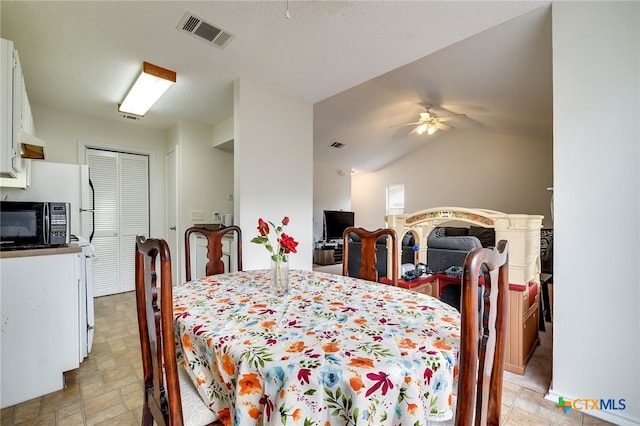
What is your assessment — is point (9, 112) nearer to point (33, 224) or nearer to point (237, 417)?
point (33, 224)

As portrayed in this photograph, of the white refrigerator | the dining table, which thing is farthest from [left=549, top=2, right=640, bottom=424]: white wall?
the white refrigerator

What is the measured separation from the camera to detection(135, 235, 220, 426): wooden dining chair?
2.64 feet

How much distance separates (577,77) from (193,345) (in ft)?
7.82

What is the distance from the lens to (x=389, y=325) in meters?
0.96

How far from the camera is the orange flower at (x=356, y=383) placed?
0.67m

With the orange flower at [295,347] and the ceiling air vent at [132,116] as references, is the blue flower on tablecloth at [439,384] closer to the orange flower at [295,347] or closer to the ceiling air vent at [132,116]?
the orange flower at [295,347]

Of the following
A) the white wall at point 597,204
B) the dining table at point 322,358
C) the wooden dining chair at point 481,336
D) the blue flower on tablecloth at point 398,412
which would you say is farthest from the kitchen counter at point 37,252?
the white wall at point 597,204

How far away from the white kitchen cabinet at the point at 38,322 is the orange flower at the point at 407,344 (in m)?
2.16

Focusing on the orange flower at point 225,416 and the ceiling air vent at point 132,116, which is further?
the ceiling air vent at point 132,116

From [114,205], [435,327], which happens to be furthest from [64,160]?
[435,327]

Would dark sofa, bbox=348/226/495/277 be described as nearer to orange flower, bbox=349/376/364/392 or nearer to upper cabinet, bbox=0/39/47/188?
orange flower, bbox=349/376/364/392

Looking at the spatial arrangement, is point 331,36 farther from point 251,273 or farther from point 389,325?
point 389,325

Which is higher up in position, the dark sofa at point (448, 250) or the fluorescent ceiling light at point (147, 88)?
the fluorescent ceiling light at point (147, 88)

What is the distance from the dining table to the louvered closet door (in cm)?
340
